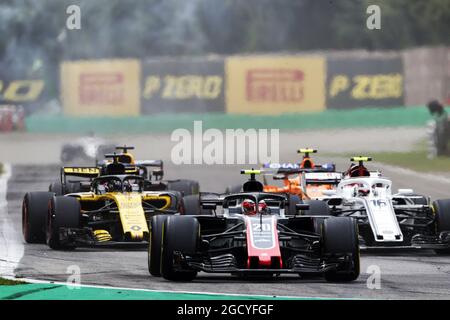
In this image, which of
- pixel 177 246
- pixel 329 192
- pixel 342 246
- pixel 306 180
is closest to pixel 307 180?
pixel 306 180

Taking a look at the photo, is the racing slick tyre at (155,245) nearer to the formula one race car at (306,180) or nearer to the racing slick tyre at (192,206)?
the racing slick tyre at (192,206)

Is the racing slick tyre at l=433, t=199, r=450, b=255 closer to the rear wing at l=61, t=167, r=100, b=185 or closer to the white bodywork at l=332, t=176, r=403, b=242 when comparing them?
the white bodywork at l=332, t=176, r=403, b=242

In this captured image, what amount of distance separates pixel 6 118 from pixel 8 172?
1708mm

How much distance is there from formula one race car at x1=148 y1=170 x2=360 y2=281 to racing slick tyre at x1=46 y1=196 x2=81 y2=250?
4.46 m

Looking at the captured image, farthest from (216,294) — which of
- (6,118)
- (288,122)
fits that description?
(6,118)

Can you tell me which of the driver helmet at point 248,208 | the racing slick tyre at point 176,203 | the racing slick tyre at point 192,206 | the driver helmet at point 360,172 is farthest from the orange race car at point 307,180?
the driver helmet at point 248,208

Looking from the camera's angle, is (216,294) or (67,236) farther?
(67,236)

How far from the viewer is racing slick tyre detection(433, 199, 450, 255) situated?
26.0 metres

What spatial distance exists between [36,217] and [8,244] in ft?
2.35

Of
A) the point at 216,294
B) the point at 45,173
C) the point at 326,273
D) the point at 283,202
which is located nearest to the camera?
the point at 216,294

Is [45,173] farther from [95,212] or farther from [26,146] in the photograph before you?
[95,212]

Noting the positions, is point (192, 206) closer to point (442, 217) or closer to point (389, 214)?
point (389, 214)

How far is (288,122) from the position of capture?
45.3m

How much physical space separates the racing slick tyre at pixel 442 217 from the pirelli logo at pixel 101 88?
21.2m
